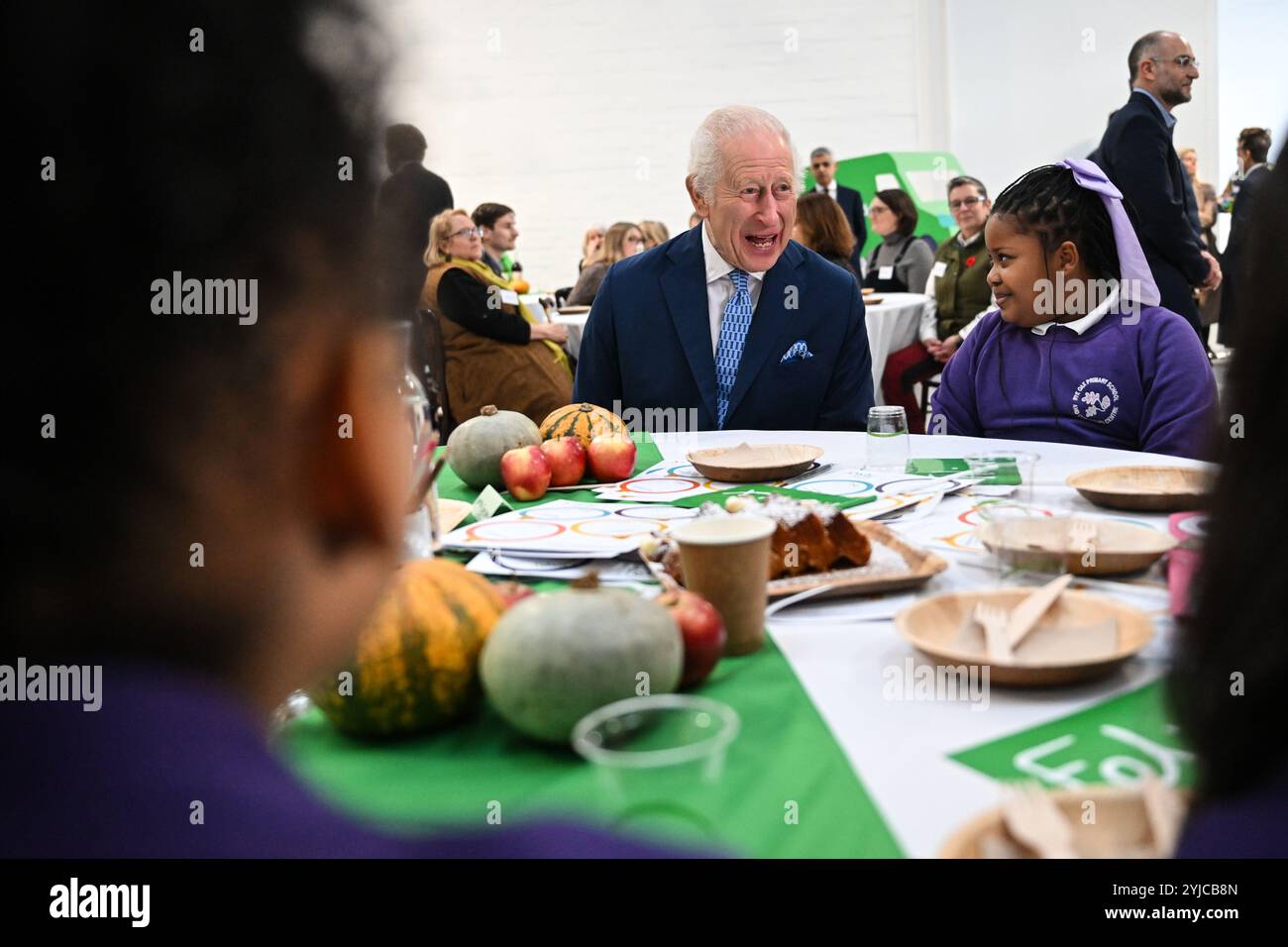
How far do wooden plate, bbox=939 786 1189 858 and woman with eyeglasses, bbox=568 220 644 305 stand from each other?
620 centimetres

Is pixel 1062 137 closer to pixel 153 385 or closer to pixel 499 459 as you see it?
pixel 499 459

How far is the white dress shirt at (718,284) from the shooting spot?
2766 mm

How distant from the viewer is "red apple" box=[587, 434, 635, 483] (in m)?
1.91

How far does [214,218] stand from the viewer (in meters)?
0.60

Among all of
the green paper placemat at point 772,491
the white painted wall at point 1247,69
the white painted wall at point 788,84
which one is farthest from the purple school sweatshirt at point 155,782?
the white painted wall at point 1247,69

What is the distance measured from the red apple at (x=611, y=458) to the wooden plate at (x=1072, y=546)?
779mm

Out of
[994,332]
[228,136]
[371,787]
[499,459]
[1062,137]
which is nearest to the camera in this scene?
[228,136]

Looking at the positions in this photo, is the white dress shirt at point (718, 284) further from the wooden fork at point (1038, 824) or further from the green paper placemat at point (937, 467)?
the wooden fork at point (1038, 824)

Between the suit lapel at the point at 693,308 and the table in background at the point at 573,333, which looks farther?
the table in background at the point at 573,333

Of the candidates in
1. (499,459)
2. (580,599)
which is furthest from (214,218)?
(499,459)

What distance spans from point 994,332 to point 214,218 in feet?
7.20

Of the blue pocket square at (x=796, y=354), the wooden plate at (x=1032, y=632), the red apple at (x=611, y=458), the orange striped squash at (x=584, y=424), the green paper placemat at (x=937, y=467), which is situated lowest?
the wooden plate at (x=1032, y=632)

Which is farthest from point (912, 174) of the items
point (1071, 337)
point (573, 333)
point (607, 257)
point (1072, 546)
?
point (1072, 546)

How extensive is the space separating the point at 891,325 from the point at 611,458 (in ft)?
A: 12.7
